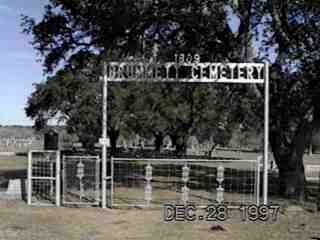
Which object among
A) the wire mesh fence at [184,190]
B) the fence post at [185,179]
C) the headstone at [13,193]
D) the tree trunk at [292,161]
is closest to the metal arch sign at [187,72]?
the wire mesh fence at [184,190]

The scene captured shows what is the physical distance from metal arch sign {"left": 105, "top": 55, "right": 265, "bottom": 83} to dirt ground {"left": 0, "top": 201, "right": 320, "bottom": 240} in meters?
3.05

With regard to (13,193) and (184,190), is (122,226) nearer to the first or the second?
(184,190)

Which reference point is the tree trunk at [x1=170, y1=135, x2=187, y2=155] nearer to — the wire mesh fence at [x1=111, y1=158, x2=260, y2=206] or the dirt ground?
the wire mesh fence at [x1=111, y1=158, x2=260, y2=206]

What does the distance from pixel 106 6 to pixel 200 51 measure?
318 centimetres

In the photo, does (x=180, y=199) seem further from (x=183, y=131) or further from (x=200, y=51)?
(x=183, y=131)

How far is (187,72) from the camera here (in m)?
13.2

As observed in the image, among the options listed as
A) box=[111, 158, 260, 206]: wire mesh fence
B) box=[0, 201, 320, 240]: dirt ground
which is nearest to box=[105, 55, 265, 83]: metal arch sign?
box=[111, 158, 260, 206]: wire mesh fence

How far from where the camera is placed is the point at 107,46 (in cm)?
1580

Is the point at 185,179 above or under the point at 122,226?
above

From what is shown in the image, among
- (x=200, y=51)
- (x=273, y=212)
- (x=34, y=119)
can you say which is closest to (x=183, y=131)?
(x=34, y=119)

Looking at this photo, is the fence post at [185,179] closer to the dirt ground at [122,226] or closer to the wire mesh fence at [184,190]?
the wire mesh fence at [184,190]

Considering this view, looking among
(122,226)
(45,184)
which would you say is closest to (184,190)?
(122,226)

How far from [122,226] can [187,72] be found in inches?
A: 170

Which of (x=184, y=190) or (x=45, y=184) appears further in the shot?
(x=45, y=184)
